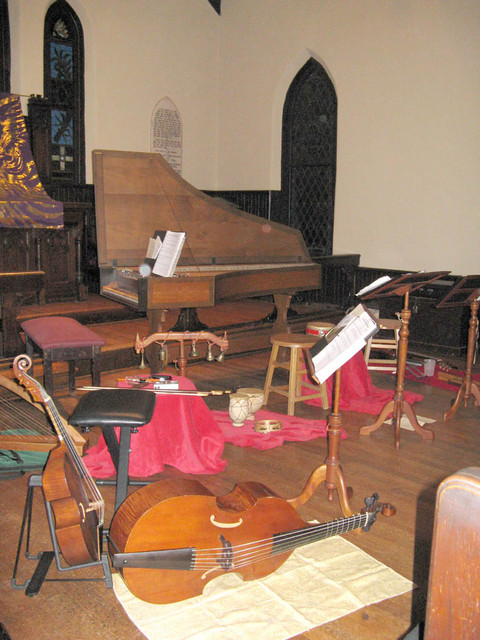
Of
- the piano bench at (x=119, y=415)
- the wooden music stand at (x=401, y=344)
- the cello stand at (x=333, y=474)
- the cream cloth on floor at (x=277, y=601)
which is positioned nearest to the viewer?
the cream cloth on floor at (x=277, y=601)

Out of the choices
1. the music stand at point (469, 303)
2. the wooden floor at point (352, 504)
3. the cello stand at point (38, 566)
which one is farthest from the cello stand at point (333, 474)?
the music stand at point (469, 303)

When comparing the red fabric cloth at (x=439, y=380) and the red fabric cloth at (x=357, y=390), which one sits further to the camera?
the red fabric cloth at (x=439, y=380)

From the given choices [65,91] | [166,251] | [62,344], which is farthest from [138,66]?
[62,344]

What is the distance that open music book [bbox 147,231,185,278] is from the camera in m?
4.09

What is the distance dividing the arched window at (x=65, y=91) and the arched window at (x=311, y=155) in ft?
9.37

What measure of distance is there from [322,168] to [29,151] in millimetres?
3811

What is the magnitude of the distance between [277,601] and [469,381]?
2.83 m

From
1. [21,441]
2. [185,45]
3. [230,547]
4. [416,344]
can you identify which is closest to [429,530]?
[230,547]

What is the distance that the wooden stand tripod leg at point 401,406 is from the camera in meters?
3.76

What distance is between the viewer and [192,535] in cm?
210

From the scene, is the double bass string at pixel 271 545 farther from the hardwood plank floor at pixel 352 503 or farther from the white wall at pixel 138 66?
the white wall at pixel 138 66

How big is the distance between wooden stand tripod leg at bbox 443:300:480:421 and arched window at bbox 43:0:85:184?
552cm

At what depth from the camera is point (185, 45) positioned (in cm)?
905

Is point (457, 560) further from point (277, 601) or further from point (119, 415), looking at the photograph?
point (119, 415)
